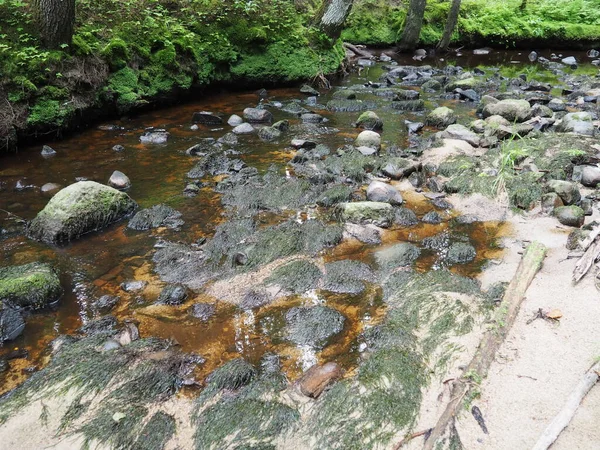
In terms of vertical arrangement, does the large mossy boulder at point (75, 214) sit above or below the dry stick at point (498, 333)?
below

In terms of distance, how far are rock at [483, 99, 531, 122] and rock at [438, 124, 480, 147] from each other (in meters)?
1.29

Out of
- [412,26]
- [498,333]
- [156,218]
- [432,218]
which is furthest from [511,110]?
[412,26]

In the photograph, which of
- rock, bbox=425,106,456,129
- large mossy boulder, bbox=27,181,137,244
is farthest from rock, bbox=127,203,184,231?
rock, bbox=425,106,456,129

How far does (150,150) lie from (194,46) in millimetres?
3403

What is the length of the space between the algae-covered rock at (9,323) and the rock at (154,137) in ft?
14.2

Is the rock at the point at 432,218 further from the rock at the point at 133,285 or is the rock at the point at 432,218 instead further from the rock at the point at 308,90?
the rock at the point at 308,90

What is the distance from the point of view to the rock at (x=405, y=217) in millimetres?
5283

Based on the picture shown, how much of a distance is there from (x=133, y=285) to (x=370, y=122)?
→ 5.58m

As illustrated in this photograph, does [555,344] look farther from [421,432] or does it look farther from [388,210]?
[388,210]

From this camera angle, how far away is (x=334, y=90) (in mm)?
11008

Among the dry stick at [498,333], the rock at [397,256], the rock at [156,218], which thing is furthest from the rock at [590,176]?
the rock at [156,218]

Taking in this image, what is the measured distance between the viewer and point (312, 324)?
3.76 metres

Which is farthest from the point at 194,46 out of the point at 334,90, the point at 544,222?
the point at 544,222

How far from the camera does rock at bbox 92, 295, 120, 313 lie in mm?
3947
